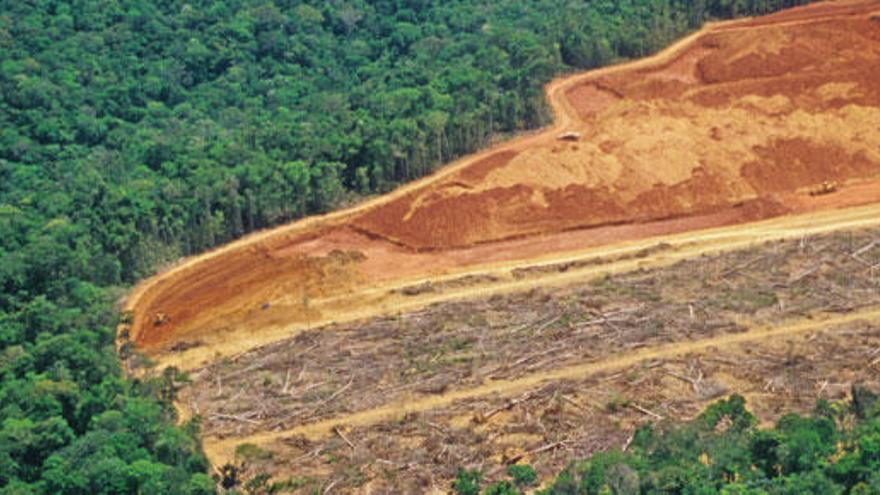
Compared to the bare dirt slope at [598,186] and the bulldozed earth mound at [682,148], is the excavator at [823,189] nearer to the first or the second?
the bare dirt slope at [598,186]

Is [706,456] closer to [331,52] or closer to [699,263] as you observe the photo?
[699,263]

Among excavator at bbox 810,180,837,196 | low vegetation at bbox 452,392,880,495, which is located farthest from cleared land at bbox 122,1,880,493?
low vegetation at bbox 452,392,880,495

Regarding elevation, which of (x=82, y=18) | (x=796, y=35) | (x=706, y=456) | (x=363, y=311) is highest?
(x=82, y=18)

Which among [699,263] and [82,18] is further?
[82,18]

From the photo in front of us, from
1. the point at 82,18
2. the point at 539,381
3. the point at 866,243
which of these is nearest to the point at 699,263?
the point at 866,243

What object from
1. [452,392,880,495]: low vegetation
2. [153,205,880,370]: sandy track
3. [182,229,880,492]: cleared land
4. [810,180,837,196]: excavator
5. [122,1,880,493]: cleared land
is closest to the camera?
[452,392,880,495]: low vegetation

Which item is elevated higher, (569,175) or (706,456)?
(569,175)

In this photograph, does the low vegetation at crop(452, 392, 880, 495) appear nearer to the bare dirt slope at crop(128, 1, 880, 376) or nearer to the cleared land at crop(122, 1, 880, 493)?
the cleared land at crop(122, 1, 880, 493)
